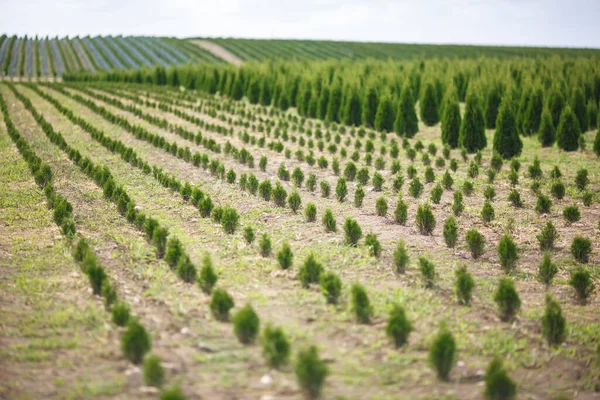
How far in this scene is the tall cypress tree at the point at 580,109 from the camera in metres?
23.0

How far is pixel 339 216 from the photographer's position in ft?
36.0

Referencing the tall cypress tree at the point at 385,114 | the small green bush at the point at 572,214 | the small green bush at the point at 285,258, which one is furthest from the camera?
the tall cypress tree at the point at 385,114

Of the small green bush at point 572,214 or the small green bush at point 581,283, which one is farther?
the small green bush at point 572,214

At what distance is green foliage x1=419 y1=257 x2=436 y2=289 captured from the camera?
7449mm

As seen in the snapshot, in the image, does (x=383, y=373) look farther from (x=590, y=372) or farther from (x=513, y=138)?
(x=513, y=138)

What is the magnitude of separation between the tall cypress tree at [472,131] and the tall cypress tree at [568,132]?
8.43ft

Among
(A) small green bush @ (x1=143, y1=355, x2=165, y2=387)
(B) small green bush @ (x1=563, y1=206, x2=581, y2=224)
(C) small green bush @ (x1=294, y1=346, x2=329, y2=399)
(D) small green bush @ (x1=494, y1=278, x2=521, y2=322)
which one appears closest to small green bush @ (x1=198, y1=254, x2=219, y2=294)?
(A) small green bush @ (x1=143, y1=355, x2=165, y2=387)

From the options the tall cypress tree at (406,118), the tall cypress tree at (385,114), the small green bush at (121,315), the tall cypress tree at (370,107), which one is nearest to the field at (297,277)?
the small green bush at (121,315)

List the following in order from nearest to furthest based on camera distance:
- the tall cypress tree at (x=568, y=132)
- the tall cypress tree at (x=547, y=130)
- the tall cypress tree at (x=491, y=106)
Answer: the tall cypress tree at (x=568, y=132) → the tall cypress tree at (x=547, y=130) → the tall cypress tree at (x=491, y=106)

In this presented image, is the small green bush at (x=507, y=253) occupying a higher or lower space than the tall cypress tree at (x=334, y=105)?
lower

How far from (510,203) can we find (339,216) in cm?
393

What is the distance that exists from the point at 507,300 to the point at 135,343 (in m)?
4.20

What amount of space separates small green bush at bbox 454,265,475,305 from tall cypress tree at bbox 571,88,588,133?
62.3 ft

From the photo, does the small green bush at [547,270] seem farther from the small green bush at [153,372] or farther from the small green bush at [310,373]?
the small green bush at [153,372]
